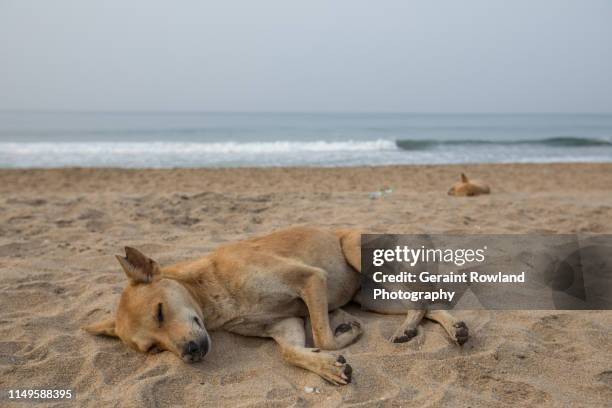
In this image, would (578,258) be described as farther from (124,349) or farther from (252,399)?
(124,349)

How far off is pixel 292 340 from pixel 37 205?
6484mm

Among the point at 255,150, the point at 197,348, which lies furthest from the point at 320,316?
the point at 255,150

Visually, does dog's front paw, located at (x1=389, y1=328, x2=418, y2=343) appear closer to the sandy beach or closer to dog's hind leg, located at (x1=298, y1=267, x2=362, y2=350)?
the sandy beach

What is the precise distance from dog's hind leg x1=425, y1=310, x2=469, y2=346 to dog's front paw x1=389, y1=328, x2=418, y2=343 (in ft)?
0.74

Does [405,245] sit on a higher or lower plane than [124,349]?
higher

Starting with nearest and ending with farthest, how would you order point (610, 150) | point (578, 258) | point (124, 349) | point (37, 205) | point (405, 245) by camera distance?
1. point (124, 349)
2. point (405, 245)
3. point (578, 258)
4. point (37, 205)
5. point (610, 150)

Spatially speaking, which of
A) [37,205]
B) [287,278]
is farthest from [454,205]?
[37,205]

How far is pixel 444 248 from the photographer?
543 cm

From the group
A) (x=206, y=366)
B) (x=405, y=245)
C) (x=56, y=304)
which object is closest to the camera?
(x=206, y=366)

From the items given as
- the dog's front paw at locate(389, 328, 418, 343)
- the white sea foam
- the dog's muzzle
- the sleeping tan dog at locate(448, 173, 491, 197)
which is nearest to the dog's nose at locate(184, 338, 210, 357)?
the dog's muzzle

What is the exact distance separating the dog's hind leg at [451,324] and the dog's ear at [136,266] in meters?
2.05

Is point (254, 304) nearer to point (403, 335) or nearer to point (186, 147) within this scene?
point (403, 335)

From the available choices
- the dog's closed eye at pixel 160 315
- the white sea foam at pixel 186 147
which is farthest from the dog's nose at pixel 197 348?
the white sea foam at pixel 186 147

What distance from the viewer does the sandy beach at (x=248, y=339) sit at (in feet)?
9.45
